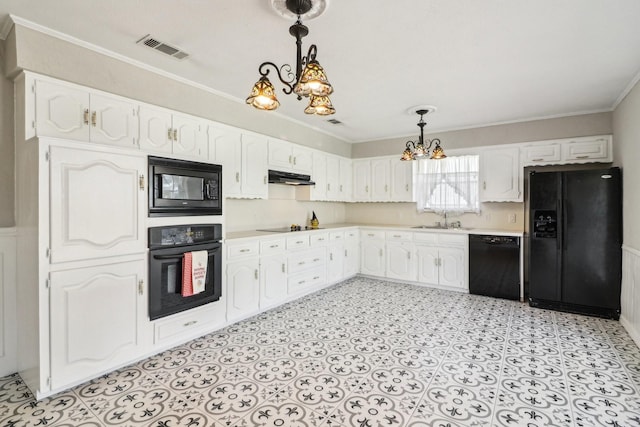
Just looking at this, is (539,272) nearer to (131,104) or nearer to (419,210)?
(419,210)

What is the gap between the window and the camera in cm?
532

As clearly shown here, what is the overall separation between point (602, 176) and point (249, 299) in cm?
440

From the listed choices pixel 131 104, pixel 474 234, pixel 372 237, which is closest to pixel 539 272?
pixel 474 234

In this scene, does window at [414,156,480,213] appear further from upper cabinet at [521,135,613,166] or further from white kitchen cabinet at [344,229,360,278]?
white kitchen cabinet at [344,229,360,278]

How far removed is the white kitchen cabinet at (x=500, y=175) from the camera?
484cm

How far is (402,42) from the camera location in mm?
2586

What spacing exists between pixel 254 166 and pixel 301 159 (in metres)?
1.05

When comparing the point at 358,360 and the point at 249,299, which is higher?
the point at 249,299

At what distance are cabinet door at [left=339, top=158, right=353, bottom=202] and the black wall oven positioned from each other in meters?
3.19

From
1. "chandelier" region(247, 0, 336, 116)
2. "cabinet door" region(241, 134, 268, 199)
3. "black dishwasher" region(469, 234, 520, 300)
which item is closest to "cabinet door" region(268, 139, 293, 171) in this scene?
"cabinet door" region(241, 134, 268, 199)

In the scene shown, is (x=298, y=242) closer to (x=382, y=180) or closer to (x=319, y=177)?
(x=319, y=177)

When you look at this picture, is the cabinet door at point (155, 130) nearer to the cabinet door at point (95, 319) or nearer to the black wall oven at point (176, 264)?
the black wall oven at point (176, 264)

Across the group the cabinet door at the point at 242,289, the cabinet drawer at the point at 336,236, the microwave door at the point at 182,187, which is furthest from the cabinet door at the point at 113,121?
the cabinet drawer at the point at 336,236

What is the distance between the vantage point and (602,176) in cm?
380
